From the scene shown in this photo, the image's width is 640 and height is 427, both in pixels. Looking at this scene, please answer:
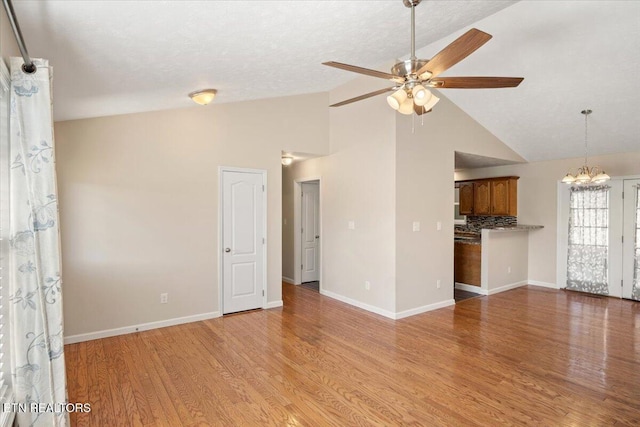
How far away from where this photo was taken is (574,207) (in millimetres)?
6363

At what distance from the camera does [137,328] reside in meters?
4.16

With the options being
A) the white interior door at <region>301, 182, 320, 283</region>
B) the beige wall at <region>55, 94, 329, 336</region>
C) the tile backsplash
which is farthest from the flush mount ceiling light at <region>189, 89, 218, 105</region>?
the tile backsplash

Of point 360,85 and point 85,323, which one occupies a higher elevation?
point 360,85

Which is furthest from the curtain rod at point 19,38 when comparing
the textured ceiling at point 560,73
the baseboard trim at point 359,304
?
the baseboard trim at point 359,304

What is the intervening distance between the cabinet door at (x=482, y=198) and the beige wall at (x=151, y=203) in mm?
4531

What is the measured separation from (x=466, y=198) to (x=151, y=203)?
20.6 feet

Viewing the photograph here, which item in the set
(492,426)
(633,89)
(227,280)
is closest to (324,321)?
(227,280)

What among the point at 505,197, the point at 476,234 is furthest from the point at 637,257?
the point at 476,234

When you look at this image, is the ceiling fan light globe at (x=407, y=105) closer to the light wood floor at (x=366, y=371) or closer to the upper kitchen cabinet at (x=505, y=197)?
the light wood floor at (x=366, y=371)

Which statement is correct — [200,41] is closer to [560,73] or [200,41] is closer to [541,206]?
[560,73]

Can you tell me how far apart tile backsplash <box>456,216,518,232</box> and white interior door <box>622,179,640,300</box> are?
1.78m

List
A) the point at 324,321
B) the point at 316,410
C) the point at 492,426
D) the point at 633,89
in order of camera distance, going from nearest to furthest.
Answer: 1. the point at 492,426
2. the point at 316,410
3. the point at 633,89
4. the point at 324,321

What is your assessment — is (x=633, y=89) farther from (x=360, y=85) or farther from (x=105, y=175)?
(x=105, y=175)

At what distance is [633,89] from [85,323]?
7.09 meters
